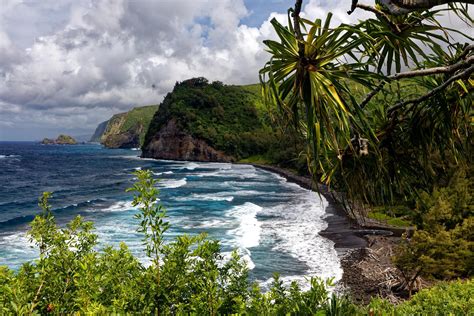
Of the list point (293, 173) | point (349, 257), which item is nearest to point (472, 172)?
point (349, 257)

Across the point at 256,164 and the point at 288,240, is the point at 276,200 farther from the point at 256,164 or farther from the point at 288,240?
the point at 256,164

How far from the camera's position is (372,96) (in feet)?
12.7

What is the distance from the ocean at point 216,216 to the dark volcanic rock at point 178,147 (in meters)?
43.5

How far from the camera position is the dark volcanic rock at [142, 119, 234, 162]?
12428 cm

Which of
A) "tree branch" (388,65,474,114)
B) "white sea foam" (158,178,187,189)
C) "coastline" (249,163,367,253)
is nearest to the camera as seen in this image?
"tree branch" (388,65,474,114)

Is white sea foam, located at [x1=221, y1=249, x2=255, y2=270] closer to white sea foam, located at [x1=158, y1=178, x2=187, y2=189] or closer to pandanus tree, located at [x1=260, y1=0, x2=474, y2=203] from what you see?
pandanus tree, located at [x1=260, y1=0, x2=474, y2=203]

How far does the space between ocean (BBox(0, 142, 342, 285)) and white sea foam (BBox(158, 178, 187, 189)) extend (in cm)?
18

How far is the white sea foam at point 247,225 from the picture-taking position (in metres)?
33.0

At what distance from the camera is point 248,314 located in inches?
203

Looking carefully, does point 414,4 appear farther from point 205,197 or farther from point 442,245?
point 205,197

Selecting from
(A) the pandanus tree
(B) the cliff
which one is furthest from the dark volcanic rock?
(A) the pandanus tree

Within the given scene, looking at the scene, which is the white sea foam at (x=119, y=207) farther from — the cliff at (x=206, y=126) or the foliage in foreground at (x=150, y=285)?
the cliff at (x=206, y=126)

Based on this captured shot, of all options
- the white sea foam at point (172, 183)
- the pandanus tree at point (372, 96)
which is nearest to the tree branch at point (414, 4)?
the pandanus tree at point (372, 96)

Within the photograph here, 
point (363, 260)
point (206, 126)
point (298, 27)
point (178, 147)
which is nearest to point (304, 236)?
point (363, 260)
